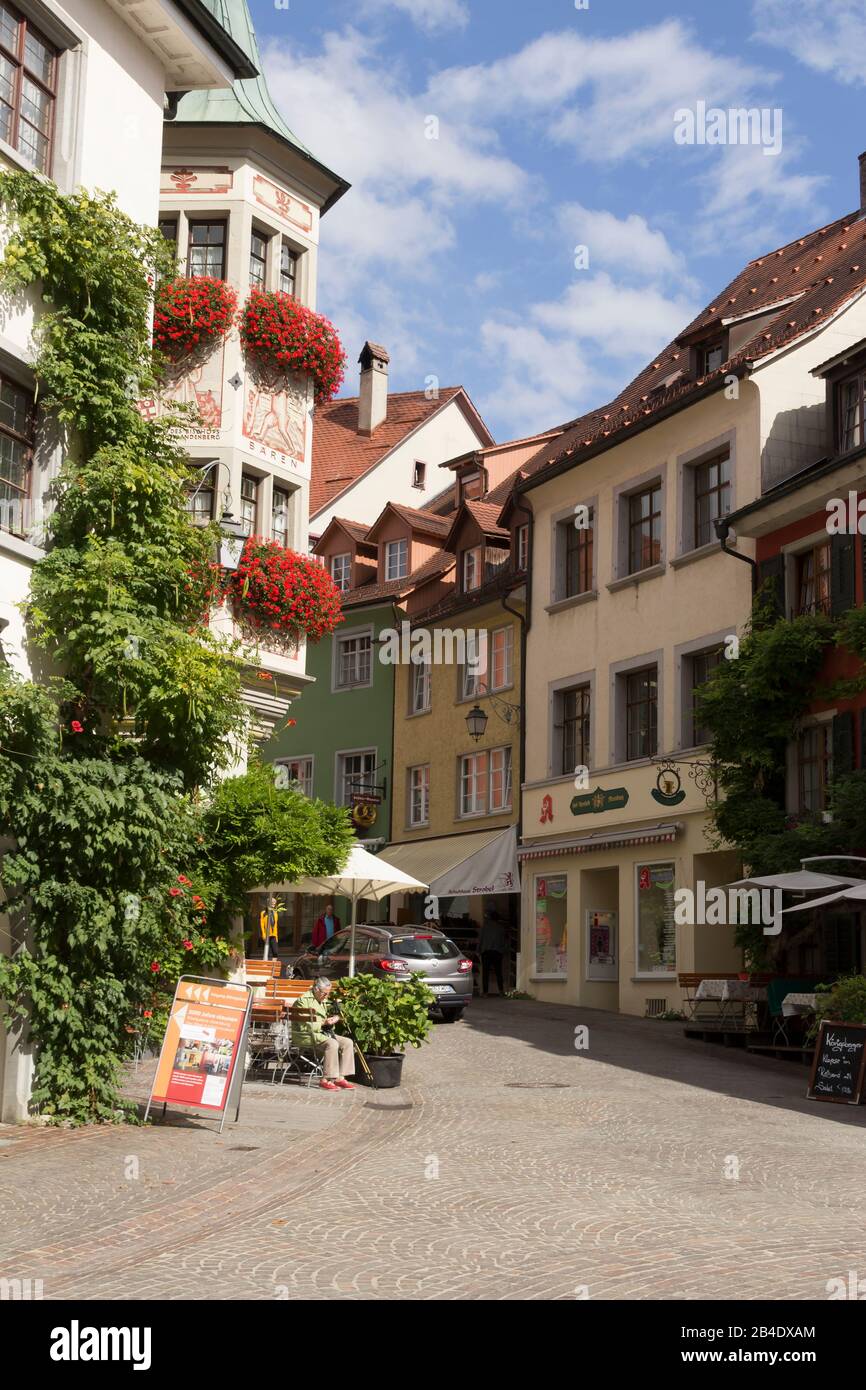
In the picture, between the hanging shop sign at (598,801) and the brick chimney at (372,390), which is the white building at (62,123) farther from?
the brick chimney at (372,390)

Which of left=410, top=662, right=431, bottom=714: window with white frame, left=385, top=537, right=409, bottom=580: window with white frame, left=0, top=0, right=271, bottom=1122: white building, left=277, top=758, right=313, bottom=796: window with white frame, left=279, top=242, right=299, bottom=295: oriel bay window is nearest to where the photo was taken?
left=0, top=0, right=271, bottom=1122: white building

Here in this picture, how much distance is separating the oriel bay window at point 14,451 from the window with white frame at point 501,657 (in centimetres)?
2142

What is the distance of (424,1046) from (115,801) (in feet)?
32.3

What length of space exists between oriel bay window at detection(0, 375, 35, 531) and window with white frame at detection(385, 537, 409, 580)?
91.3ft

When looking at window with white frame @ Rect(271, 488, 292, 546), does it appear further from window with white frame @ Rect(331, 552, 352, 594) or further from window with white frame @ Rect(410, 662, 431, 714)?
window with white frame @ Rect(331, 552, 352, 594)

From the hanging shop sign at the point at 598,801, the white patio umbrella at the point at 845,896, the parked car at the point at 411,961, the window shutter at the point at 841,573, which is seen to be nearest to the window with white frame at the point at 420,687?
the hanging shop sign at the point at 598,801

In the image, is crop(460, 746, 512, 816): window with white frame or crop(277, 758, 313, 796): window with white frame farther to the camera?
crop(277, 758, 313, 796): window with white frame

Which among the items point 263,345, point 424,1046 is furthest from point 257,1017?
point 263,345

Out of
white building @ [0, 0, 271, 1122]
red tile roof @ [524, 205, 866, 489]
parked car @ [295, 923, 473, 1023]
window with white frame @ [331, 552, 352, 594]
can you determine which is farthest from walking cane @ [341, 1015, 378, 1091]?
window with white frame @ [331, 552, 352, 594]

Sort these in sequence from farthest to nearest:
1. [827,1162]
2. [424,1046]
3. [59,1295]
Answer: [424,1046], [827,1162], [59,1295]

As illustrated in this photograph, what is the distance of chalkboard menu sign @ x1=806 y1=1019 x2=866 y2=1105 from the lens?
17438 mm

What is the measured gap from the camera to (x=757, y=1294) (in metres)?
7.74

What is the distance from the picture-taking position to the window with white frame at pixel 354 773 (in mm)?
41344

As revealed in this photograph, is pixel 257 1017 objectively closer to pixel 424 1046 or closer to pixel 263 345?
pixel 424 1046
